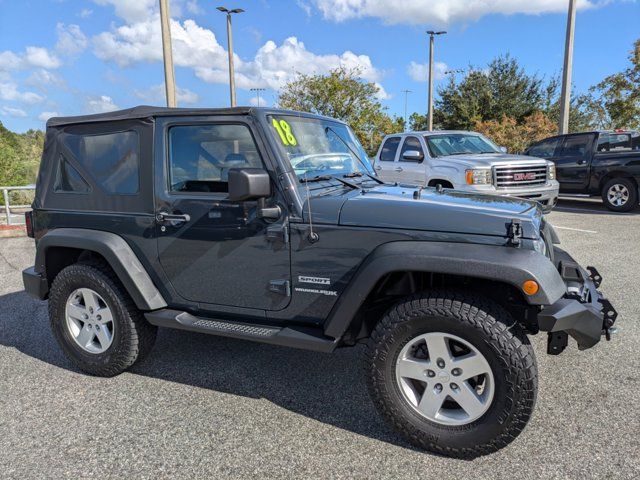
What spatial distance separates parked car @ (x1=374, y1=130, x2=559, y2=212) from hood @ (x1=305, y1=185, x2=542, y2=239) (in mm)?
4859

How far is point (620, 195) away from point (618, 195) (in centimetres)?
4

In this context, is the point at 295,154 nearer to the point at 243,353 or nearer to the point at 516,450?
the point at 243,353

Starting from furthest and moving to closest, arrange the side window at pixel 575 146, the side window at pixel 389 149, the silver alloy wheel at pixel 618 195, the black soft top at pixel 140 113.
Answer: the side window at pixel 575 146 → the silver alloy wheel at pixel 618 195 → the side window at pixel 389 149 → the black soft top at pixel 140 113

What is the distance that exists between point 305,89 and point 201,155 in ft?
81.0

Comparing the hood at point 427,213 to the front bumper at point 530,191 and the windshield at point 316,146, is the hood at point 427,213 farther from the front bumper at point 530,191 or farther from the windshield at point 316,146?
the front bumper at point 530,191

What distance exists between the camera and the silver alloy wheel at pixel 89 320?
3545mm

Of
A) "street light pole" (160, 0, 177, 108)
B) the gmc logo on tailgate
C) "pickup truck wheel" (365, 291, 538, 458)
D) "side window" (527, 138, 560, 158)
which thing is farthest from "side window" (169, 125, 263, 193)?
"side window" (527, 138, 560, 158)

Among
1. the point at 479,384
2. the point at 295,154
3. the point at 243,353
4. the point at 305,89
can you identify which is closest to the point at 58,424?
the point at 243,353

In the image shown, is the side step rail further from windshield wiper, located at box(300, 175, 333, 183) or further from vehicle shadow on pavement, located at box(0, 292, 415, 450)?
windshield wiper, located at box(300, 175, 333, 183)

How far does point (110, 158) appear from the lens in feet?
11.5

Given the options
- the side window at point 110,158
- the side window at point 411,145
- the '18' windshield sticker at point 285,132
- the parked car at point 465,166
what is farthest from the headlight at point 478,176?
the side window at point 110,158

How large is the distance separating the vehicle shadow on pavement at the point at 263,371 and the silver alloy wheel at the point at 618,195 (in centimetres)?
961

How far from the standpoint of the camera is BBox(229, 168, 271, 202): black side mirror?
2680 mm

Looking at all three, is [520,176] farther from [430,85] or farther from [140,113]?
[430,85]
